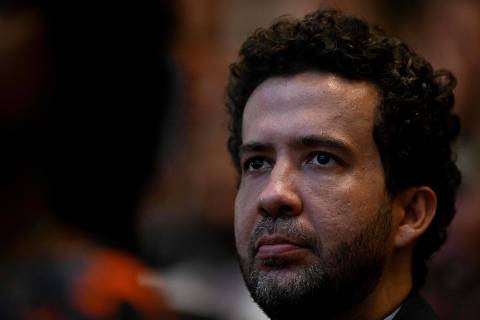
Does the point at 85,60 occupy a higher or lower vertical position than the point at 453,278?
higher

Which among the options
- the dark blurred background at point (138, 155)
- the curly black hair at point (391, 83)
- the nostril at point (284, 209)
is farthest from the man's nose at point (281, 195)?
the dark blurred background at point (138, 155)

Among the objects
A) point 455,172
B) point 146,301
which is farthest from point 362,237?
point 146,301

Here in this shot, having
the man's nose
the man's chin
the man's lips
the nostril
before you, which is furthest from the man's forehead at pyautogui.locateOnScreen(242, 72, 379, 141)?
the man's chin

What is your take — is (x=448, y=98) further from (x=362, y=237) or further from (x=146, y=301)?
(x=146, y=301)

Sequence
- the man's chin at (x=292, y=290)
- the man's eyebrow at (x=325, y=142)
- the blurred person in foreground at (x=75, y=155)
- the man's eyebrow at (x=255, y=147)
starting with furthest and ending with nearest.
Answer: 1. the blurred person in foreground at (x=75, y=155)
2. the man's eyebrow at (x=255, y=147)
3. the man's eyebrow at (x=325, y=142)
4. the man's chin at (x=292, y=290)

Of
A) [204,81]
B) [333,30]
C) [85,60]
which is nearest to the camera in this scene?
[333,30]

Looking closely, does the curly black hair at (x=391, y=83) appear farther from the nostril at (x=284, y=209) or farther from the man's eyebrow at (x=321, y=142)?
the nostril at (x=284, y=209)

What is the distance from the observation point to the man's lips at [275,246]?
3.76 meters

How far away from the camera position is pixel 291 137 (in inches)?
153

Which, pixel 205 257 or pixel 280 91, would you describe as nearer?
pixel 280 91

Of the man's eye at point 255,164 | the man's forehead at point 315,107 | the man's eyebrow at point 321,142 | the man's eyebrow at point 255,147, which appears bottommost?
the man's eye at point 255,164

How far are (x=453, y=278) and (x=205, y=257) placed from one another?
1.43 m

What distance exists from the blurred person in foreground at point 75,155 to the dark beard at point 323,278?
1.40 m

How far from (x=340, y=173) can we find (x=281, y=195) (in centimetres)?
25
